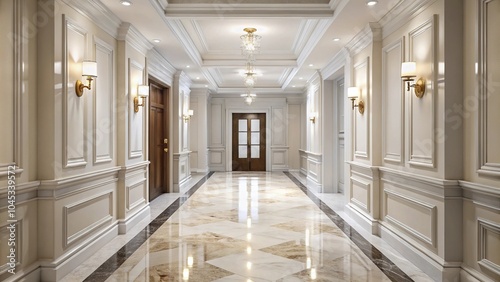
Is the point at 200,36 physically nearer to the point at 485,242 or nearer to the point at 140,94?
the point at 140,94

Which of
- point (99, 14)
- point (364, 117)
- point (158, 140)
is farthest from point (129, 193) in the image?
point (364, 117)

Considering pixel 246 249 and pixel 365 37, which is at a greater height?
pixel 365 37

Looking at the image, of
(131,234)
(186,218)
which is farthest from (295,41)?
(131,234)

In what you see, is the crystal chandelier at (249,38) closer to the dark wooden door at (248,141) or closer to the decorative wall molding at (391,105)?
the decorative wall molding at (391,105)

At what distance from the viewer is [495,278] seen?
2.90 m

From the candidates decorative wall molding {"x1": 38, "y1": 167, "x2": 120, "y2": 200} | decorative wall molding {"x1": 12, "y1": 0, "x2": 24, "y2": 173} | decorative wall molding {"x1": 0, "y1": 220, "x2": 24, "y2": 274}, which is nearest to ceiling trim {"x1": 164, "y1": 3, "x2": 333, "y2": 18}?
decorative wall molding {"x1": 12, "y1": 0, "x2": 24, "y2": 173}

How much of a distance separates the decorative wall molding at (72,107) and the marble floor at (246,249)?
1180 millimetres

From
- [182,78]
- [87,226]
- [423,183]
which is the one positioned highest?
[182,78]

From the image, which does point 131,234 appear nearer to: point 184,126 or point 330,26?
point 330,26

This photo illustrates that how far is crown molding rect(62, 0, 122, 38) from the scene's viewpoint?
3952 millimetres

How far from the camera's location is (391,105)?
4832 millimetres

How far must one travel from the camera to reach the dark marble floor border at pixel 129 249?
3.61m

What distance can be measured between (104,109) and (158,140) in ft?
11.8

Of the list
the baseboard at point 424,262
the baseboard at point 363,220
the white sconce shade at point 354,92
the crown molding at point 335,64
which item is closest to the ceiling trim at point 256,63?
the crown molding at point 335,64
